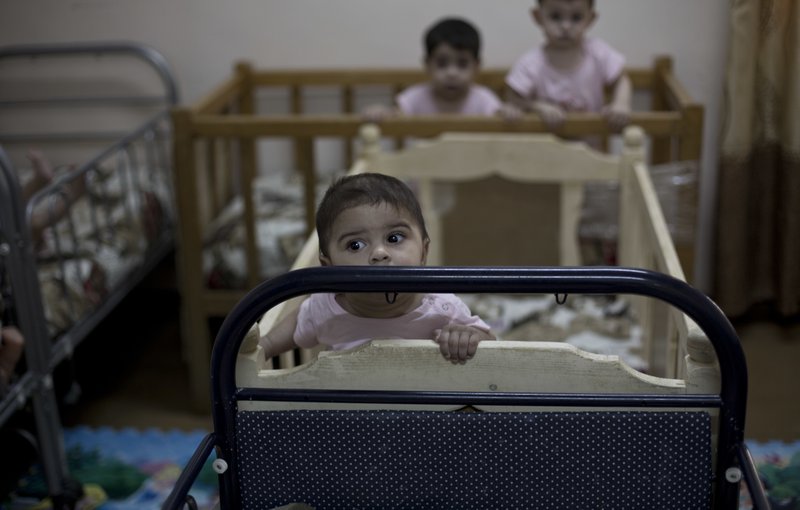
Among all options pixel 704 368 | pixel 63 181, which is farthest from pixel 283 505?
pixel 63 181

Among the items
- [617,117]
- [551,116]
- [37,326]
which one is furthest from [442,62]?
[37,326]

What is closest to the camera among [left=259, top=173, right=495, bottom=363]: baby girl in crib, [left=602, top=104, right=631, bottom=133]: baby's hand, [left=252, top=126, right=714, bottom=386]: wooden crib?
[left=259, top=173, right=495, bottom=363]: baby girl in crib

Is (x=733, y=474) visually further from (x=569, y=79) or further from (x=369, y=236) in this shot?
(x=569, y=79)

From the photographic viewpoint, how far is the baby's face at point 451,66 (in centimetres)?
260

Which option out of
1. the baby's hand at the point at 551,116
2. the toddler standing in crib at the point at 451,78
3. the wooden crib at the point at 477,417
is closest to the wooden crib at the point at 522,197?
the baby's hand at the point at 551,116

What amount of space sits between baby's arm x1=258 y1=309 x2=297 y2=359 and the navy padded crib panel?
0.19 m

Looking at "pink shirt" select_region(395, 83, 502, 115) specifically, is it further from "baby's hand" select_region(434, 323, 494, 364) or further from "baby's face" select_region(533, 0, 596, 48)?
"baby's hand" select_region(434, 323, 494, 364)

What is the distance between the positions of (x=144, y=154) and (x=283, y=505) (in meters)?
2.17

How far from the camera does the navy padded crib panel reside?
1.21 metres

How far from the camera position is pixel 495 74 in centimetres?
295

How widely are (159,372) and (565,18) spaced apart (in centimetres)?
153

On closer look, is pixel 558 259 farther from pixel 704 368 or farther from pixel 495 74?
pixel 704 368

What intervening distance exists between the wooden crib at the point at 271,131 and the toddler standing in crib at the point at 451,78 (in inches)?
5.0

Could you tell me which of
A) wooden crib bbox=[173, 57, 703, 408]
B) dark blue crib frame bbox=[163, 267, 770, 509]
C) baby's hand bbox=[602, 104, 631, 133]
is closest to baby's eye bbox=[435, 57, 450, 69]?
wooden crib bbox=[173, 57, 703, 408]
